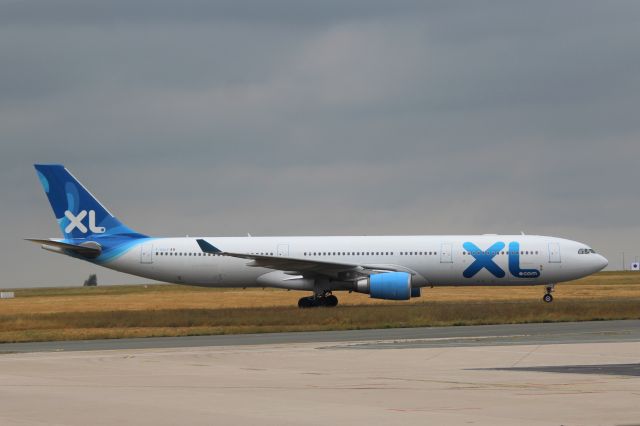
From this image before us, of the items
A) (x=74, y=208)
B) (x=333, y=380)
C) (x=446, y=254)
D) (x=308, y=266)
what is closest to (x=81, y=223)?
(x=74, y=208)

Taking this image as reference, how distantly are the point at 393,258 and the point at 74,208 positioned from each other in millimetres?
14834

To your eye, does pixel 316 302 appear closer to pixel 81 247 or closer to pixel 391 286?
pixel 391 286

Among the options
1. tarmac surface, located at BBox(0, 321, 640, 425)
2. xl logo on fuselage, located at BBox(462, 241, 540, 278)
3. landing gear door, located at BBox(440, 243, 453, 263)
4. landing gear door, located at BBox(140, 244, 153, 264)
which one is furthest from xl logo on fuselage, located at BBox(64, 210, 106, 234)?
tarmac surface, located at BBox(0, 321, 640, 425)

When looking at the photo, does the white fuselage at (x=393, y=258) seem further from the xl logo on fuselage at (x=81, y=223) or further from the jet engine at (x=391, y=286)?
the jet engine at (x=391, y=286)

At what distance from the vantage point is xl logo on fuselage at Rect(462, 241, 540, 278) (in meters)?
46.6

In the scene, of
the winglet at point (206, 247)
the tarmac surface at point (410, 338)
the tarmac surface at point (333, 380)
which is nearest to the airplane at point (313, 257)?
the winglet at point (206, 247)

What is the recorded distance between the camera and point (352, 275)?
4641cm

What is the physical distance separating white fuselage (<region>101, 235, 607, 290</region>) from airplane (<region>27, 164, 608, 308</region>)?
0.14 feet

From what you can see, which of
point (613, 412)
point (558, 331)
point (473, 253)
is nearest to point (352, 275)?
point (473, 253)

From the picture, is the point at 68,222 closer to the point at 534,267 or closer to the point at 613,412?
the point at 534,267

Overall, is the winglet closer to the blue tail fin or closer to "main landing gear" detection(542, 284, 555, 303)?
the blue tail fin

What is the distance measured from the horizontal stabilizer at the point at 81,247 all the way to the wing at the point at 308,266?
564cm

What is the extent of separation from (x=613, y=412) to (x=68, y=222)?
39951 mm

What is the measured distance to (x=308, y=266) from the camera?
45.5 metres
